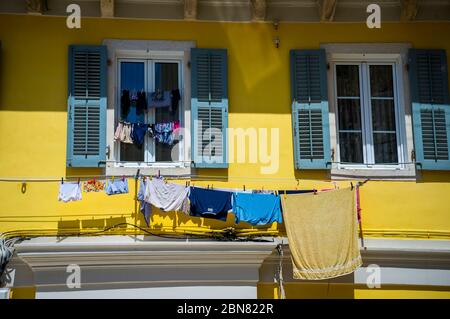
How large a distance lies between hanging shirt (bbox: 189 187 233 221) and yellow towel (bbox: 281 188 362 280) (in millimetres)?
837

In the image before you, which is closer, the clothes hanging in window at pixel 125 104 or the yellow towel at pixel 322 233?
the yellow towel at pixel 322 233

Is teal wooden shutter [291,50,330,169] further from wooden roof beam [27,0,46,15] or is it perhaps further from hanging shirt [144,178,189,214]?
wooden roof beam [27,0,46,15]

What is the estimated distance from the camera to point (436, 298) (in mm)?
9281

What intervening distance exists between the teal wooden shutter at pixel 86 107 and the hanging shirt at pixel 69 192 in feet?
1.22

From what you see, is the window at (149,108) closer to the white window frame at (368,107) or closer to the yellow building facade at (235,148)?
the yellow building facade at (235,148)

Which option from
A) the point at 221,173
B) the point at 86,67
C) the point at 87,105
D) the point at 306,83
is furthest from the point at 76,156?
the point at 306,83

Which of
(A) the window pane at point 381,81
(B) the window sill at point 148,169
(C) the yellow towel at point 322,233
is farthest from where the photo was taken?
(A) the window pane at point 381,81

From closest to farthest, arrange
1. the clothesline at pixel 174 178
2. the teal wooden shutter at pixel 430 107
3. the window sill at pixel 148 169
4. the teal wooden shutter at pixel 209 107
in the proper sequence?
the clothesline at pixel 174 178
the window sill at pixel 148 169
the teal wooden shutter at pixel 209 107
the teal wooden shutter at pixel 430 107

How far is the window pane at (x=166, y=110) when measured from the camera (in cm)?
956

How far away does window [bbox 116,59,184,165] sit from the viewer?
31.3 feet

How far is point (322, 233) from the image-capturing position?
28.9 feet

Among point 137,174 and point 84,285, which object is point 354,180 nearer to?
point 137,174

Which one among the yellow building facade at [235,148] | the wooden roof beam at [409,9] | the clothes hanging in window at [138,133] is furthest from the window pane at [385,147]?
the clothes hanging in window at [138,133]

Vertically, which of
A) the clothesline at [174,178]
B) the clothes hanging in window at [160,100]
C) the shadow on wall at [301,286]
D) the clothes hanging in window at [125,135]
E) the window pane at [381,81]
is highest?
the window pane at [381,81]
